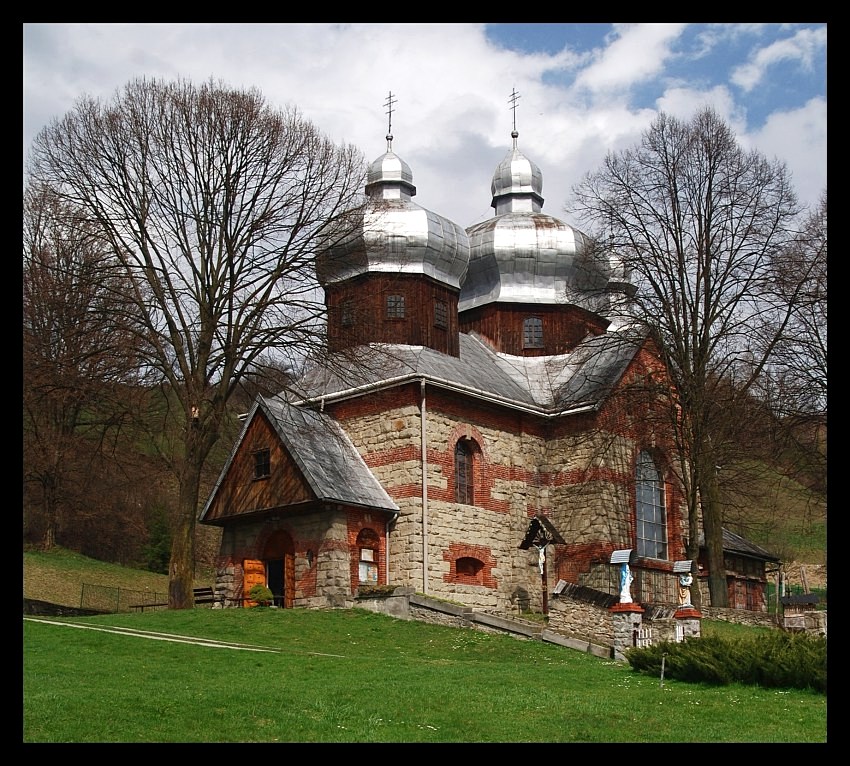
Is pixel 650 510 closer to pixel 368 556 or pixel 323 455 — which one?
pixel 368 556

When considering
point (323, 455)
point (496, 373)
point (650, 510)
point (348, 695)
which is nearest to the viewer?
point (348, 695)

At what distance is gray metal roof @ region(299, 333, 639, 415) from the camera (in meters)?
29.2

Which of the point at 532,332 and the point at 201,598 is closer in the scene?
the point at 201,598

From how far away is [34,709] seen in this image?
1202 centimetres

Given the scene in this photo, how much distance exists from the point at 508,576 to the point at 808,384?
8984mm

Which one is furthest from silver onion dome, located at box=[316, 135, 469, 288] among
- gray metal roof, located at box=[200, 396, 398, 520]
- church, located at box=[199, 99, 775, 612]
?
gray metal roof, located at box=[200, 396, 398, 520]

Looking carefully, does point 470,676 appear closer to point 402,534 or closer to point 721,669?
point 721,669

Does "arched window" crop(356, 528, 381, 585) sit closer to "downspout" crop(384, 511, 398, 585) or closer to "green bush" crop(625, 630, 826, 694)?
"downspout" crop(384, 511, 398, 585)

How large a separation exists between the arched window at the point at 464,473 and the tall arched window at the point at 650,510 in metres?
5.01

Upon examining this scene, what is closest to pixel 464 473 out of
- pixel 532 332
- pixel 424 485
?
pixel 424 485

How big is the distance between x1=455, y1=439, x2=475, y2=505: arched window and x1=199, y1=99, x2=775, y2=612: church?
4 centimetres

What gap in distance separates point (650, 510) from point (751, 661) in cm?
1694

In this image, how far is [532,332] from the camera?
1409 inches
